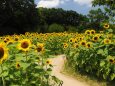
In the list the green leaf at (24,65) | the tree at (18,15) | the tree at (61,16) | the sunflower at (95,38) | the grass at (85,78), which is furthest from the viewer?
the tree at (61,16)

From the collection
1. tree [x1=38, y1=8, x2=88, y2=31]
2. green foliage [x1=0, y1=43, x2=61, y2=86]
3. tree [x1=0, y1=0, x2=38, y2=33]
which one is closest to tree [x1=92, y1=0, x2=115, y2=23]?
green foliage [x1=0, y1=43, x2=61, y2=86]

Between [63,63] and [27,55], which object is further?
[63,63]

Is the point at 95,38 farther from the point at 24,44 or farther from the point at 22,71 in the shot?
the point at 24,44

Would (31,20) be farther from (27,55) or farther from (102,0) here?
(27,55)

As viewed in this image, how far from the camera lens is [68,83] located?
36.4ft

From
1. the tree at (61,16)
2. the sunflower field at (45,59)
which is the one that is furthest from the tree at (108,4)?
the tree at (61,16)

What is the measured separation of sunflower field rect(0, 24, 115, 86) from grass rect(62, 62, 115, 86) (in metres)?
0.13

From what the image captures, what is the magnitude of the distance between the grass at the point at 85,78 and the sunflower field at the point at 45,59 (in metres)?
0.13

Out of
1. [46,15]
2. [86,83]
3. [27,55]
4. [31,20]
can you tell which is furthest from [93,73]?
[46,15]

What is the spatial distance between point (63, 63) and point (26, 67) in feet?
23.1

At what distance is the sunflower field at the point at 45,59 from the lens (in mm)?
7121

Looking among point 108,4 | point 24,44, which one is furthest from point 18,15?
point 24,44

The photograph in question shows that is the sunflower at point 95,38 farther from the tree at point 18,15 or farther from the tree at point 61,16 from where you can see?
the tree at point 61,16

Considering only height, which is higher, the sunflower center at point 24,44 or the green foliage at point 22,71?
the sunflower center at point 24,44
